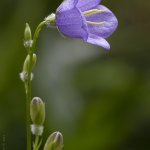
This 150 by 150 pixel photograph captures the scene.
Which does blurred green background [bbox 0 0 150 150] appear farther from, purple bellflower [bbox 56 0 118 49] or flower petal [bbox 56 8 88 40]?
flower petal [bbox 56 8 88 40]

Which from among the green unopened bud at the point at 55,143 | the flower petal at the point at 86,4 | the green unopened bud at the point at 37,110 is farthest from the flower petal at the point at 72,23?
the green unopened bud at the point at 55,143

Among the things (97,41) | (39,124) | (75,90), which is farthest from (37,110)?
(75,90)

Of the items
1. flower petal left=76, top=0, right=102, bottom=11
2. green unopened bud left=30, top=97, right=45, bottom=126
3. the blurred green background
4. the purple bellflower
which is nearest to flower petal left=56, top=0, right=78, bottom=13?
the purple bellflower

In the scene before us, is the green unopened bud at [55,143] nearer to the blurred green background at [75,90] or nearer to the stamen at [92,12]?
the stamen at [92,12]

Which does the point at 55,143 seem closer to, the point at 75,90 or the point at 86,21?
the point at 86,21

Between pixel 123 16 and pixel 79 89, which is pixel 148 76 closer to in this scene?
pixel 79 89

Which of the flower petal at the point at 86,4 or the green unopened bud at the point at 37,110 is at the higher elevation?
the flower petal at the point at 86,4
